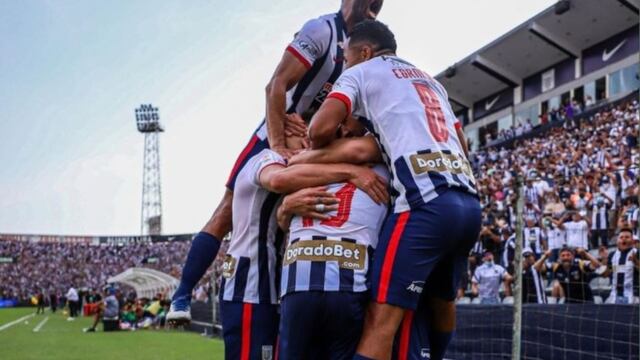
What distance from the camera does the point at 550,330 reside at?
8.86m

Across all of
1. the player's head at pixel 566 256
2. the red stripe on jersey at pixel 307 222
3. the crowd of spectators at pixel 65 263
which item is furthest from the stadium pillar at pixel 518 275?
the crowd of spectators at pixel 65 263

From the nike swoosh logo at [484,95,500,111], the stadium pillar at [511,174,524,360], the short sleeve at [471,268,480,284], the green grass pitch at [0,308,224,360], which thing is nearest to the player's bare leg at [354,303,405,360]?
the stadium pillar at [511,174,524,360]

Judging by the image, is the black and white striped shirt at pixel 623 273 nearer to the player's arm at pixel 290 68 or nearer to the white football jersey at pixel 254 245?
the white football jersey at pixel 254 245

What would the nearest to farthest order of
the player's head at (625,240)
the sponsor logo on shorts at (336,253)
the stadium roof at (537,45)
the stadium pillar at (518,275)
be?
the sponsor logo on shorts at (336,253) → the stadium pillar at (518,275) → the player's head at (625,240) → the stadium roof at (537,45)

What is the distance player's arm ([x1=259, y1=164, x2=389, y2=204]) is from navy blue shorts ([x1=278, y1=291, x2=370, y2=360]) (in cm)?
51

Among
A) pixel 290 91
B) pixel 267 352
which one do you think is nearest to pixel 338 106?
pixel 290 91

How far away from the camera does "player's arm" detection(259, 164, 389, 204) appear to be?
365cm

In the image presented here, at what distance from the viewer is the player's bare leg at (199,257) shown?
15.7 ft

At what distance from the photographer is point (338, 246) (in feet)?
11.5

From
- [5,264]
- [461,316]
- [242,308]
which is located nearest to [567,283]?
[461,316]

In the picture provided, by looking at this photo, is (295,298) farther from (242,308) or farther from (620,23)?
(620,23)

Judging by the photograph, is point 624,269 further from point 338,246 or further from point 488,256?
point 338,246

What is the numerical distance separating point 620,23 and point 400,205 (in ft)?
114

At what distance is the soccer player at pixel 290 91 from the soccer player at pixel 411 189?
769 mm
